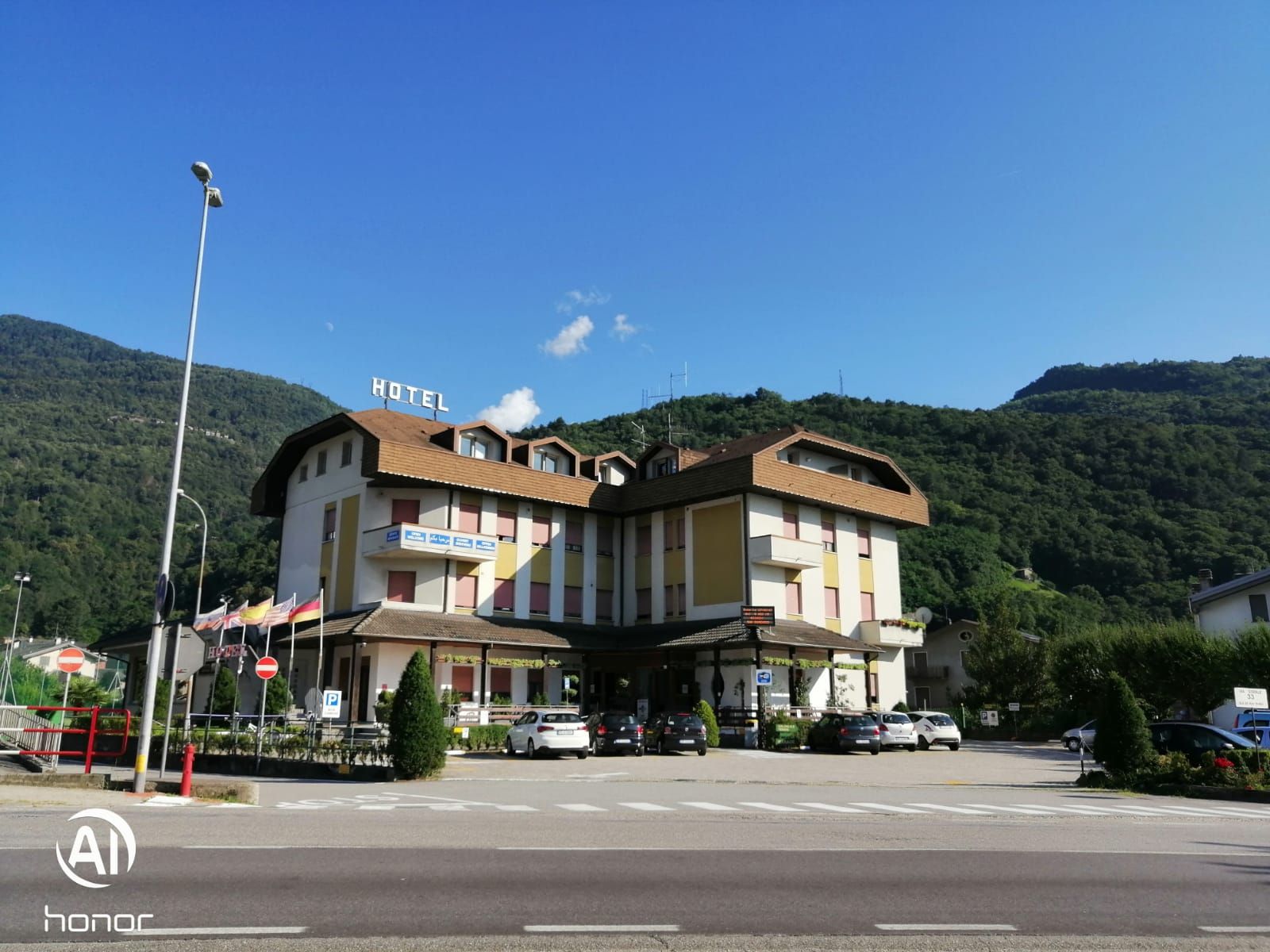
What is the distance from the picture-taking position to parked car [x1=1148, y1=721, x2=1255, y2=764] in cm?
2300

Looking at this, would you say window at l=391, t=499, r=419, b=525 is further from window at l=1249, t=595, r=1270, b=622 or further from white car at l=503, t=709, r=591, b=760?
window at l=1249, t=595, r=1270, b=622

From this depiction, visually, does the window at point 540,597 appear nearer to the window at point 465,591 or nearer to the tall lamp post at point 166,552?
the window at point 465,591

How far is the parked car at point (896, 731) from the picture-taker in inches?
1490

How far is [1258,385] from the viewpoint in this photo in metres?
159

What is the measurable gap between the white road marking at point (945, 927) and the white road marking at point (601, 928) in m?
1.65

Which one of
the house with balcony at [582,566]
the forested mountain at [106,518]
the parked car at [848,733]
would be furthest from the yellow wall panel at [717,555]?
the forested mountain at [106,518]

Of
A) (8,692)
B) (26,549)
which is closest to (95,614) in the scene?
(26,549)

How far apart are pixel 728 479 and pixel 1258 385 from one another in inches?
5906

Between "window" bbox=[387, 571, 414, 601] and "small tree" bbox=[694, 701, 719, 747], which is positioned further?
"window" bbox=[387, 571, 414, 601]

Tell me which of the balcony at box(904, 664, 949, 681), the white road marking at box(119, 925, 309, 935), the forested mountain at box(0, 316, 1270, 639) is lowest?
the white road marking at box(119, 925, 309, 935)

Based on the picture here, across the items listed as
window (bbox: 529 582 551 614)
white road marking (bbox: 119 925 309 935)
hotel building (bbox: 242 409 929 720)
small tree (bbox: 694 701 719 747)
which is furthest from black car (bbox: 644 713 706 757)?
white road marking (bbox: 119 925 309 935)

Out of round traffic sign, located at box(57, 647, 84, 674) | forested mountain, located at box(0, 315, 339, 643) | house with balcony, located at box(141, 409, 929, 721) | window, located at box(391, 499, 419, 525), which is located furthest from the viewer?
forested mountain, located at box(0, 315, 339, 643)

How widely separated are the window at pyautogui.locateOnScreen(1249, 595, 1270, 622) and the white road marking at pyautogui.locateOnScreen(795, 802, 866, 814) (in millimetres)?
40338

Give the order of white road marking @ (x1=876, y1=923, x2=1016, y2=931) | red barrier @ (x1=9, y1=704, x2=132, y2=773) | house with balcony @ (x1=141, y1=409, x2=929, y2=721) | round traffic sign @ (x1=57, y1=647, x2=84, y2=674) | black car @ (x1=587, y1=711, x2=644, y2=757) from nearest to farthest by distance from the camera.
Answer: white road marking @ (x1=876, y1=923, x2=1016, y2=931) < red barrier @ (x1=9, y1=704, x2=132, y2=773) < round traffic sign @ (x1=57, y1=647, x2=84, y2=674) < black car @ (x1=587, y1=711, x2=644, y2=757) < house with balcony @ (x1=141, y1=409, x2=929, y2=721)
